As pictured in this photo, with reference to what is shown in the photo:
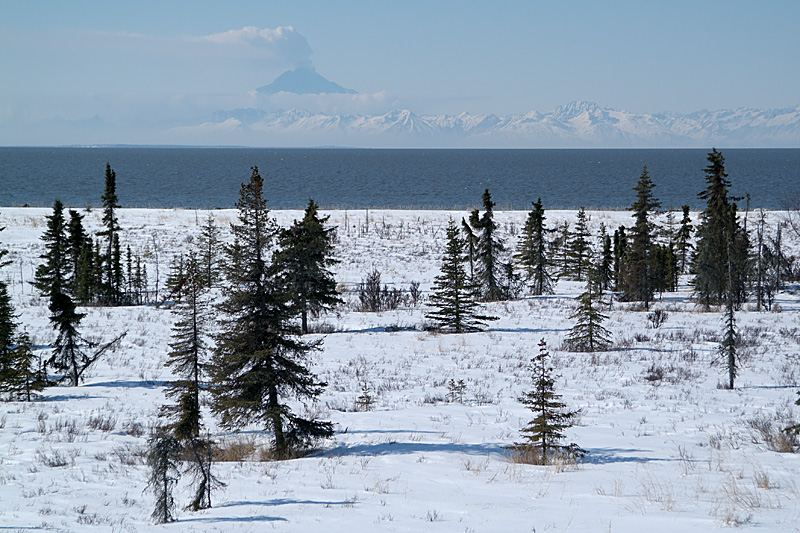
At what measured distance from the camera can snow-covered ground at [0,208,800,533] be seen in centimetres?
681

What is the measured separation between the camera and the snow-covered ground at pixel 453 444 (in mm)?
6809

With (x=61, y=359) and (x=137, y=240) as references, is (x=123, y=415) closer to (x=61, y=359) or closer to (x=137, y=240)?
(x=61, y=359)

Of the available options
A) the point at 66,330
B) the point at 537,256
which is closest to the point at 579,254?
the point at 537,256

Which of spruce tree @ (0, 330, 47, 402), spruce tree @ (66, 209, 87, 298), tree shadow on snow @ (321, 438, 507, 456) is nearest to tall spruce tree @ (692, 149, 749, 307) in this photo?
tree shadow on snow @ (321, 438, 507, 456)

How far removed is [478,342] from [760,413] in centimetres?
1204

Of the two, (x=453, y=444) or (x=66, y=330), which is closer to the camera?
(x=453, y=444)

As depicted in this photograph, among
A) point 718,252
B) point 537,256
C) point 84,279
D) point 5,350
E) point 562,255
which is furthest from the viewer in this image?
point 562,255

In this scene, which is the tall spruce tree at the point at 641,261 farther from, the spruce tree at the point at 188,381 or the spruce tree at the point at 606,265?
the spruce tree at the point at 188,381

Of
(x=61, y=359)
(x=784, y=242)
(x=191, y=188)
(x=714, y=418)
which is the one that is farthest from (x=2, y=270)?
(x=191, y=188)

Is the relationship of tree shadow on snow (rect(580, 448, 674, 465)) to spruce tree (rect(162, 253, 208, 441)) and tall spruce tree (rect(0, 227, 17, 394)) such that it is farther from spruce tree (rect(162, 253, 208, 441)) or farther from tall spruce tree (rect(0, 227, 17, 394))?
tall spruce tree (rect(0, 227, 17, 394))

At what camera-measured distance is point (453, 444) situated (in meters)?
10.9

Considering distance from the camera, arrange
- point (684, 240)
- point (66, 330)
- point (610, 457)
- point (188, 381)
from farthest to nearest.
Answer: point (684, 240) → point (66, 330) → point (188, 381) → point (610, 457)

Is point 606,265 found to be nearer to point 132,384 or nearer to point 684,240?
point 684,240

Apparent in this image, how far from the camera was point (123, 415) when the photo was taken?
42.2ft
